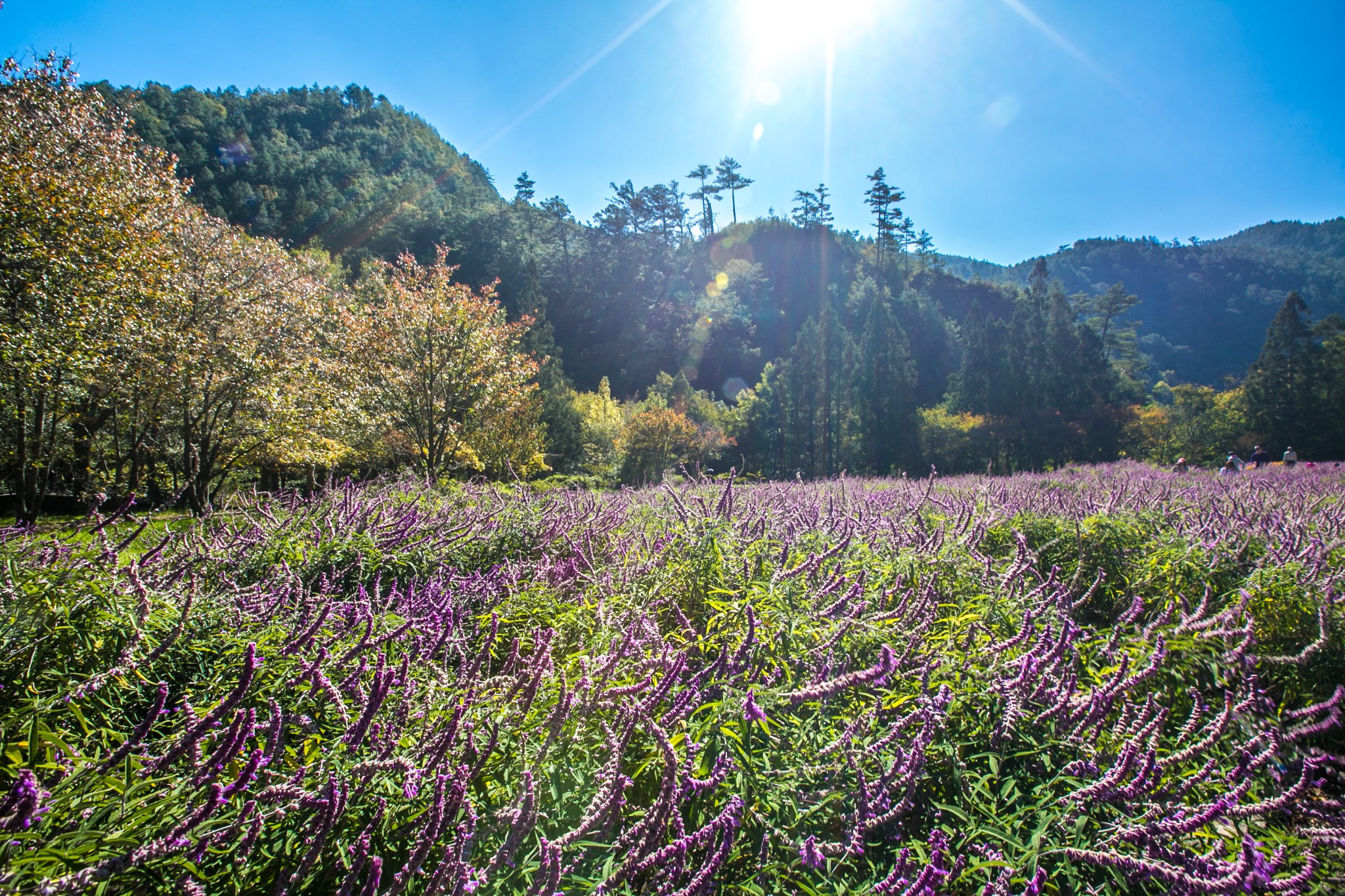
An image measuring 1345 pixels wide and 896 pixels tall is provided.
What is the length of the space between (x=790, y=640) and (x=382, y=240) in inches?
3453

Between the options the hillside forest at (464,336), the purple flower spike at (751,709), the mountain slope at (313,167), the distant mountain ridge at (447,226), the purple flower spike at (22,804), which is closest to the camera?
the purple flower spike at (22,804)

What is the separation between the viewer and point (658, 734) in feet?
4.79

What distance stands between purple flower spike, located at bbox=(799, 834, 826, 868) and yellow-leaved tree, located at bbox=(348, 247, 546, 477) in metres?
14.0

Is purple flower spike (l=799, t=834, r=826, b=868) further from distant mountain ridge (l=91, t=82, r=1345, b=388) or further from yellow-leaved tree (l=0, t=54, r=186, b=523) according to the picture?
distant mountain ridge (l=91, t=82, r=1345, b=388)

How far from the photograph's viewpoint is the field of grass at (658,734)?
4.25ft

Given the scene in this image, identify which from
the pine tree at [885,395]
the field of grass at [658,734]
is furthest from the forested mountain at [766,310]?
the field of grass at [658,734]

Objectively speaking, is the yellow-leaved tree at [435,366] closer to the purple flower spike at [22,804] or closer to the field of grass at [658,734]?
the field of grass at [658,734]

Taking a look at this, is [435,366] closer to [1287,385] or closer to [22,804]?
[22,804]

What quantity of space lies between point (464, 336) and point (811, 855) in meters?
17.3

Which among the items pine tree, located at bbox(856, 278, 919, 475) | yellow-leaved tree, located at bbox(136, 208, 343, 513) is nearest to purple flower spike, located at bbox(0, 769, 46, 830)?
yellow-leaved tree, located at bbox(136, 208, 343, 513)

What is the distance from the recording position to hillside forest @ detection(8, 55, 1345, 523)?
493 inches

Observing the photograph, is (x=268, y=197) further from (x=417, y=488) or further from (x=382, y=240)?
(x=417, y=488)

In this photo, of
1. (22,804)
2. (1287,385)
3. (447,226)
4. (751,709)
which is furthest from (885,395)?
(447,226)

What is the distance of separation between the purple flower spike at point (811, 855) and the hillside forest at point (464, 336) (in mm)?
3392
